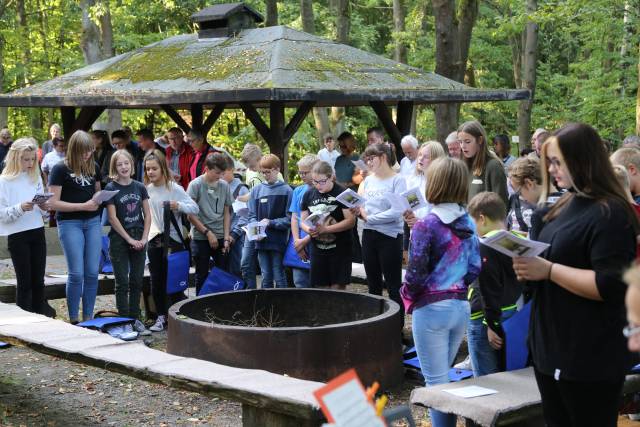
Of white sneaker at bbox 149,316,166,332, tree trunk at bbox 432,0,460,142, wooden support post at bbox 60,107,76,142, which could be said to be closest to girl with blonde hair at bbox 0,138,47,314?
white sneaker at bbox 149,316,166,332

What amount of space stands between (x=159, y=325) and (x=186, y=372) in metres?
3.79

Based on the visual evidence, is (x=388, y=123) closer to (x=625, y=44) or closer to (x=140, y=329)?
(x=140, y=329)

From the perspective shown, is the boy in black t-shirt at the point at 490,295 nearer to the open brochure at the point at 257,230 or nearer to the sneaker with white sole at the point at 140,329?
the open brochure at the point at 257,230

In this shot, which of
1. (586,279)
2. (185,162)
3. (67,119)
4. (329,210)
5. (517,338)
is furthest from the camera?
(67,119)

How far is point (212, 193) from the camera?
30.9 feet

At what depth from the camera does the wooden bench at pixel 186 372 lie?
4.80 m

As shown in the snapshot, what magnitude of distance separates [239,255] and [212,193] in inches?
30.0

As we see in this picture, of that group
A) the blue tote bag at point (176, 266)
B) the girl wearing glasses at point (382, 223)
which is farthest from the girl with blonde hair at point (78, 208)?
the girl wearing glasses at point (382, 223)

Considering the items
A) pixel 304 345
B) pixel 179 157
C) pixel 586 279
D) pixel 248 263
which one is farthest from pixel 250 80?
pixel 586 279

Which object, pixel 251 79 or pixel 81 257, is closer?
pixel 81 257

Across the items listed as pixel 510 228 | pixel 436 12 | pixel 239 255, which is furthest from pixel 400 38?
pixel 510 228

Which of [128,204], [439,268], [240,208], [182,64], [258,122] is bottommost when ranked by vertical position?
[240,208]

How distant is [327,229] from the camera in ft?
26.2

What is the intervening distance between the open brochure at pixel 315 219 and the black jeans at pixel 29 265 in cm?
253
